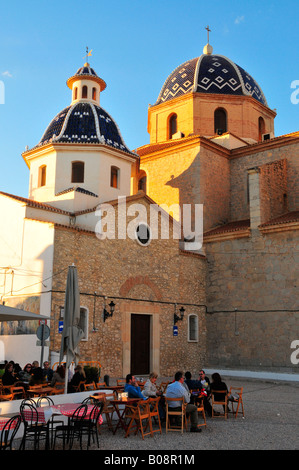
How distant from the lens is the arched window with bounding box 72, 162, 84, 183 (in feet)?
62.0

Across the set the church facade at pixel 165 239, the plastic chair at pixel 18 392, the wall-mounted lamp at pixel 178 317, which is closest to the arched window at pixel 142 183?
the church facade at pixel 165 239

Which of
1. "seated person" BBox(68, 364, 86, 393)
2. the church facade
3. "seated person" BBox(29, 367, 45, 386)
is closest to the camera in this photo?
"seated person" BBox(68, 364, 86, 393)

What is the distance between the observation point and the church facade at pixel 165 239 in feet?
49.7

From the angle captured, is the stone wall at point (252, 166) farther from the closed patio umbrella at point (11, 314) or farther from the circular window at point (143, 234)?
the closed patio umbrella at point (11, 314)

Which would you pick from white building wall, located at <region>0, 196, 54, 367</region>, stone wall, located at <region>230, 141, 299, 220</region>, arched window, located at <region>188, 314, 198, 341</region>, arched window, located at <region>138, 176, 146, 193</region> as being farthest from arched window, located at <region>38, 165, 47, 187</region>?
stone wall, located at <region>230, 141, 299, 220</region>

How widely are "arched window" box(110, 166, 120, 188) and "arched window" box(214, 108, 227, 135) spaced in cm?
706

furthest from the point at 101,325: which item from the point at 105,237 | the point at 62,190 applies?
the point at 62,190

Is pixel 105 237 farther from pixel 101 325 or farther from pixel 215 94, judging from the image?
pixel 215 94

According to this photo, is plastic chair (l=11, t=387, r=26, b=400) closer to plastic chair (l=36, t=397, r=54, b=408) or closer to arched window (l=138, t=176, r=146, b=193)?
plastic chair (l=36, t=397, r=54, b=408)

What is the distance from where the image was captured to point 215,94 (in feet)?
78.7

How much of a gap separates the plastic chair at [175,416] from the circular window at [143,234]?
31.4ft
